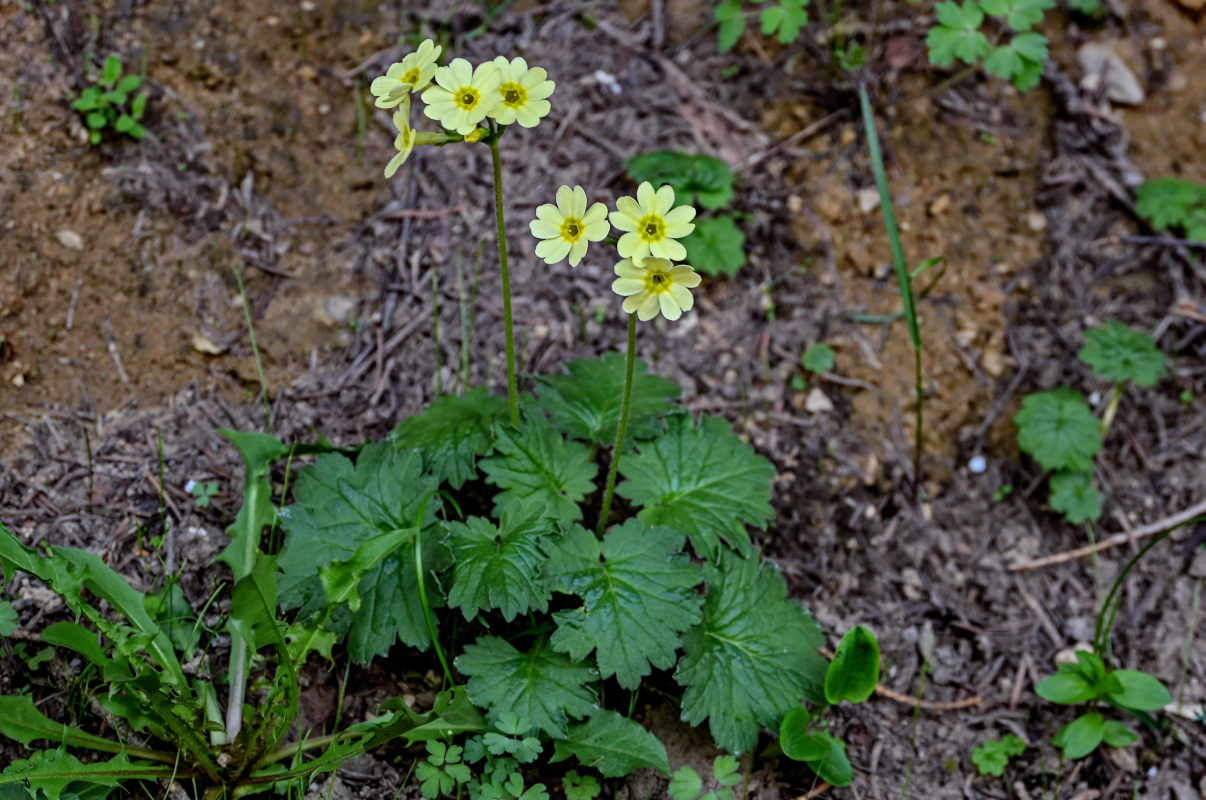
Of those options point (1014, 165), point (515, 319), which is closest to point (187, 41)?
point (515, 319)

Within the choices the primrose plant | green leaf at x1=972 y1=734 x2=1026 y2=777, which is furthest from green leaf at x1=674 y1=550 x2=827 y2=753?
green leaf at x1=972 y1=734 x2=1026 y2=777

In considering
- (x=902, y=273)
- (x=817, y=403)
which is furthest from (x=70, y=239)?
(x=902, y=273)

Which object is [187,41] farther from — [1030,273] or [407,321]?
[1030,273]

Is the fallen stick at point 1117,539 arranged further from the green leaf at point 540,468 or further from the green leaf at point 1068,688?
the green leaf at point 540,468

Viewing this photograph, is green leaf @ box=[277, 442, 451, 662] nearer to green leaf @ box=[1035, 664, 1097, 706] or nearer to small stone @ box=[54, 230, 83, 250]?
small stone @ box=[54, 230, 83, 250]

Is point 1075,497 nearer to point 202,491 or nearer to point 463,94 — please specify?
point 463,94

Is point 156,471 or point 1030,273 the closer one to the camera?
point 156,471
